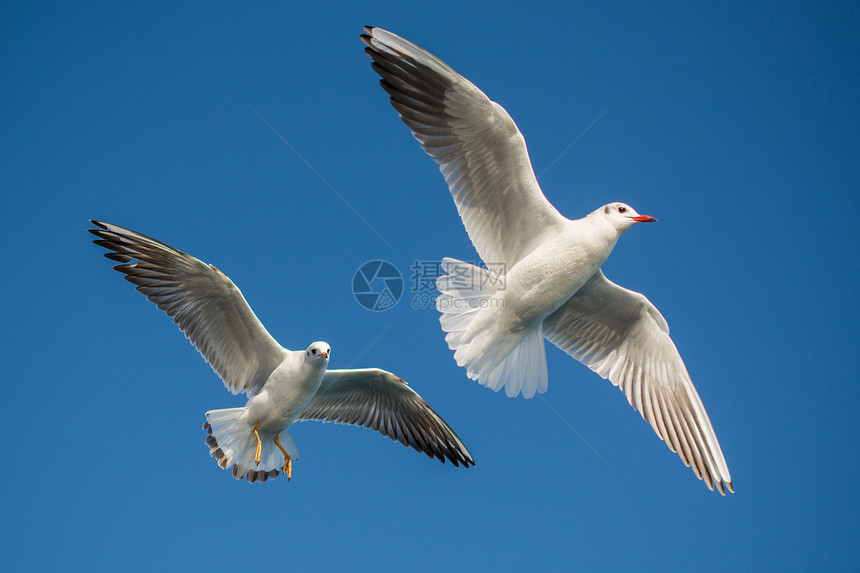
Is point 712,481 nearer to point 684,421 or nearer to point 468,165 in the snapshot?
point 684,421

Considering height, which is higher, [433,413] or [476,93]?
[476,93]

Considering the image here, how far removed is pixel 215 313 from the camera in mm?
7523

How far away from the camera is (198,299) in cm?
746

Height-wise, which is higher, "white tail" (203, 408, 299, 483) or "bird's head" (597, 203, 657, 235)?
"bird's head" (597, 203, 657, 235)

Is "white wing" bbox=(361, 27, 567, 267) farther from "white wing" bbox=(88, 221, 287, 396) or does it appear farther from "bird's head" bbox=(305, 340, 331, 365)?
"white wing" bbox=(88, 221, 287, 396)

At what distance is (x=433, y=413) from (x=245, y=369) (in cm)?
205

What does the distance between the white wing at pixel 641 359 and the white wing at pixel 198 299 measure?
9.54ft

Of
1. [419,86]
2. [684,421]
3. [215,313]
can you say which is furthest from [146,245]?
[684,421]

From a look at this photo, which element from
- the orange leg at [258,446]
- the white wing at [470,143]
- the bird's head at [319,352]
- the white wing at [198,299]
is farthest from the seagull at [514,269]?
the orange leg at [258,446]

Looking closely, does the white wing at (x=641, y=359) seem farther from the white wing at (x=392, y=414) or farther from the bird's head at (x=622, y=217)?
the white wing at (x=392, y=414)

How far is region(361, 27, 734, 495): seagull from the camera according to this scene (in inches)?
265

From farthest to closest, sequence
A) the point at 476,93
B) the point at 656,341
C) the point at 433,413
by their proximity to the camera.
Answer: the point at 433,413
the point at 656,341
the point at 476,93

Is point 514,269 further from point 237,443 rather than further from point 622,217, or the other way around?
point 237,443

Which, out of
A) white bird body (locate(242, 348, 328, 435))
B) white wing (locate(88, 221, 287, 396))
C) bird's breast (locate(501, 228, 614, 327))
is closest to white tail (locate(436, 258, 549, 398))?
bird's breast (locate(501, 228, 614, 327))
